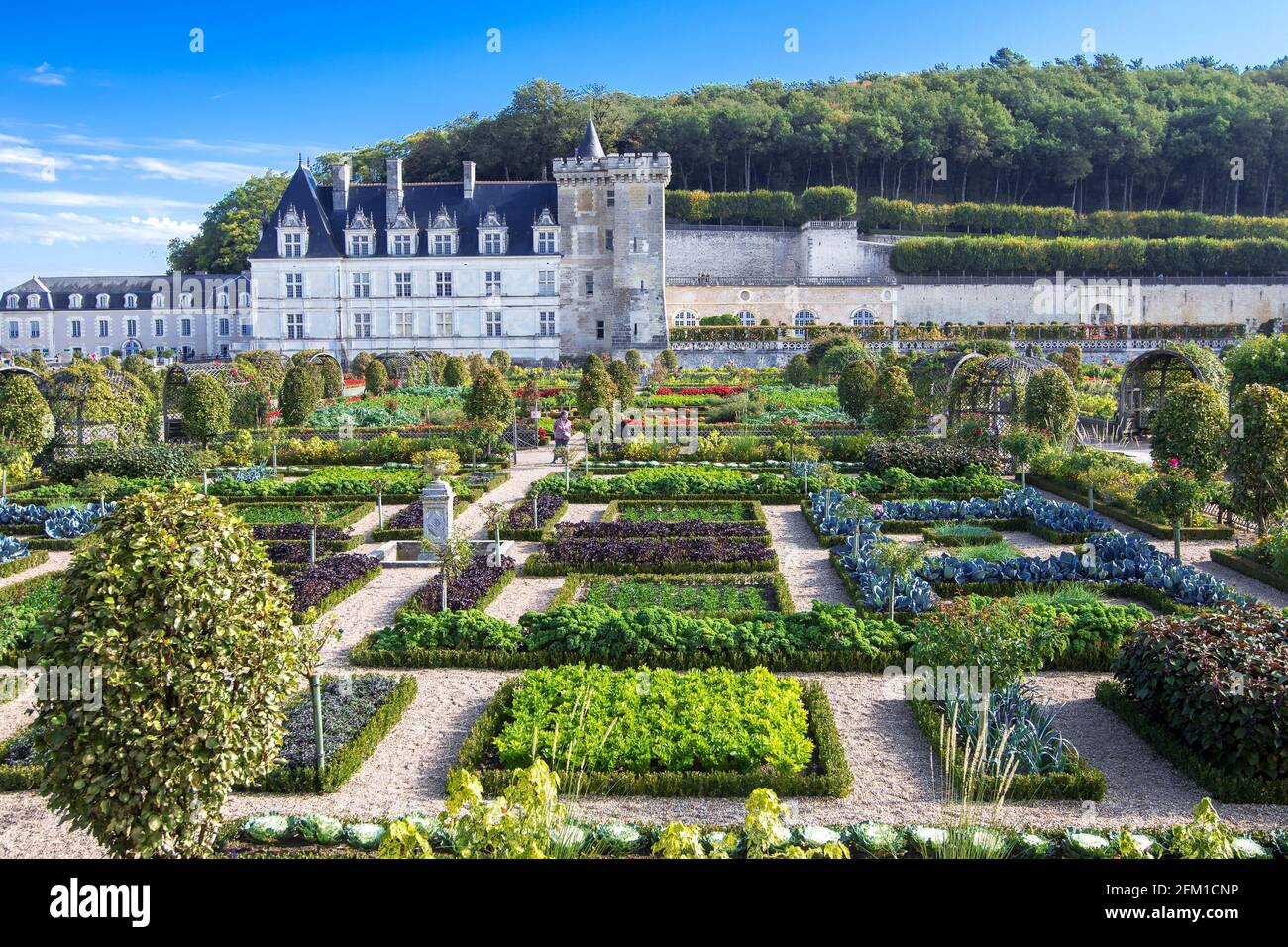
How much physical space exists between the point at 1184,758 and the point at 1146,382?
23.4 meters

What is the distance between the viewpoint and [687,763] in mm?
7586

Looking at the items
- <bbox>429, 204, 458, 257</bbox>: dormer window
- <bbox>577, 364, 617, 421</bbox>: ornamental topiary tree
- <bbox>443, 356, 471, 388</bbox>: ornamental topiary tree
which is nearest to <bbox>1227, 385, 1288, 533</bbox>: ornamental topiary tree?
<bbox>577, 364, 617, 421</bbox>: ornamental topiary tree

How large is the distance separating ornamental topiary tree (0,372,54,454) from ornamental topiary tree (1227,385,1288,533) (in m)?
21.2

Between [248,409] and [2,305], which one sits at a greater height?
[2,305]

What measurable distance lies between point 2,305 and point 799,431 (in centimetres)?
5828

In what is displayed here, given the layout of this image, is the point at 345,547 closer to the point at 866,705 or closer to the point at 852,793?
the point at 866,705

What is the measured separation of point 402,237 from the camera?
52344 mm

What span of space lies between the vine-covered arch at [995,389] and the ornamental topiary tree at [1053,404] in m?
2.04

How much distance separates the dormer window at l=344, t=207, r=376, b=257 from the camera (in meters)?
52.4

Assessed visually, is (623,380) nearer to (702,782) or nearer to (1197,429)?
(1197,429)

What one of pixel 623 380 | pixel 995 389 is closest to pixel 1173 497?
pixel 995 389

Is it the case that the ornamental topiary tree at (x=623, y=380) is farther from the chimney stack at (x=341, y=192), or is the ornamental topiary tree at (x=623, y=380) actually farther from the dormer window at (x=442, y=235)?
the chimney stack at (x=341, y=192)

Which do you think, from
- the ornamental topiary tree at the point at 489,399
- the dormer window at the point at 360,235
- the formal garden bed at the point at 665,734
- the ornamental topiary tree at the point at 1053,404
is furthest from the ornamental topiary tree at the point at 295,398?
the dormer window at the point at 360,235
